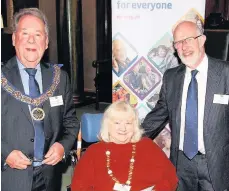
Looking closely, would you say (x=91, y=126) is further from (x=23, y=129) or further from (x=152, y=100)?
(x=152, y=100)

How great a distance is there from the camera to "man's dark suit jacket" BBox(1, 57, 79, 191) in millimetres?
2309

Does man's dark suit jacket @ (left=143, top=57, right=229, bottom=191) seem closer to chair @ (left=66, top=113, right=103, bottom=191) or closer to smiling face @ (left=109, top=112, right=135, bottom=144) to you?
smiling face @ (left=109, top=112, right=135, bottom=144)

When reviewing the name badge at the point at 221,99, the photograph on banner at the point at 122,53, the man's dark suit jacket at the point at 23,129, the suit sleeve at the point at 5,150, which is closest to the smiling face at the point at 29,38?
the man's dark suit jacket at the point at 23,129

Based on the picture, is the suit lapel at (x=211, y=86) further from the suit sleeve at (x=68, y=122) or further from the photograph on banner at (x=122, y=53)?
the photograph on banner at (x=122, y=53)

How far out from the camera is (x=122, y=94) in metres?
3.89

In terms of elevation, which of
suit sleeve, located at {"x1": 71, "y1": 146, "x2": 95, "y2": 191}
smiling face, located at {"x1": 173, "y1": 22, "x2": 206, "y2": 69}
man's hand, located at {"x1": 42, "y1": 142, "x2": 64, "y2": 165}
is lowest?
suit sleeve, located at {"x1": 71, "y1": 146, "x2": 95, "y2": 191}

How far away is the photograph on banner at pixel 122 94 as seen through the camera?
12.7ft

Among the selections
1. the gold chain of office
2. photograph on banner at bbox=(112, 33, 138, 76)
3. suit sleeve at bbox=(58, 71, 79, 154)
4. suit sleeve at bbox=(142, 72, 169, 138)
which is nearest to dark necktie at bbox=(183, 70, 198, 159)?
suit sleeve at bbox=(142, 72, 169, 138)

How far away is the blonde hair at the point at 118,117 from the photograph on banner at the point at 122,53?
3.62 feet

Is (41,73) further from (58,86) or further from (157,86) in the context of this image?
(157,86)

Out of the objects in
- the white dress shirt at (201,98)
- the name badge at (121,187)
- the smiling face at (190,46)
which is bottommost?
the name badge at (121,187)

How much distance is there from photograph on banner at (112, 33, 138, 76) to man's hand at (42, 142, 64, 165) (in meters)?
1.56

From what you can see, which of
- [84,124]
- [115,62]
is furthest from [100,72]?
[84,124]

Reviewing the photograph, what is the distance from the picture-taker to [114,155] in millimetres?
2723
